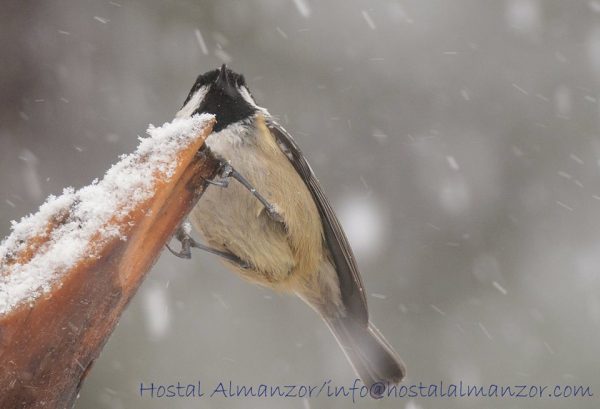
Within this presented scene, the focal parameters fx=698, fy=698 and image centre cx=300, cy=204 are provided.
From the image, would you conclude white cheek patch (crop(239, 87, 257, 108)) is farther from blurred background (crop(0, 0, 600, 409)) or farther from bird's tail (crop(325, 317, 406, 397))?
blurred background (crop(0, 0, 600, 409))

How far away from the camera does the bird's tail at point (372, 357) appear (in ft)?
12.3

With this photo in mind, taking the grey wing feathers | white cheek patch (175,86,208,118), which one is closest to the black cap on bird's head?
white cheek patch (175,86,208,118)

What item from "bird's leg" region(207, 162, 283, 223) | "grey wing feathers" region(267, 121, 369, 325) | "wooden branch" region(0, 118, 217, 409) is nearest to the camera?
"wooden branch" region(0, 118, 217, 409)

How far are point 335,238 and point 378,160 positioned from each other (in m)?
2.27

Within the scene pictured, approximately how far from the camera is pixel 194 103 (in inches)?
133

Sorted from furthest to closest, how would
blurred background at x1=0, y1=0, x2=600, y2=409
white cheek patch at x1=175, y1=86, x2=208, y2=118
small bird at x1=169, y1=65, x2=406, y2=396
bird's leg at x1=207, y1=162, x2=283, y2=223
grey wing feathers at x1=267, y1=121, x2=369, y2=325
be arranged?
blurred background at x1=0, y1=0, x2=600, y2=409
grey wing feathers at x1=267, y1=121, x2=369, y2=325
white cheek patch at x1=175, y1=86, x2=208, y2=118
small bird at x1=169, y1=65, x2=406, y2=396
bird's leg at x1=207, y1=162, x2=283, y2=223

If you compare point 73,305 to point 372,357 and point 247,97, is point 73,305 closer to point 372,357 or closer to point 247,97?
point 247,97

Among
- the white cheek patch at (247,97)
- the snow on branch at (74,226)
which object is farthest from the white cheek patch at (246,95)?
the snow on branch at (74,226)

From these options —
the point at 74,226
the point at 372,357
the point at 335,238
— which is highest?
the point at 74,226

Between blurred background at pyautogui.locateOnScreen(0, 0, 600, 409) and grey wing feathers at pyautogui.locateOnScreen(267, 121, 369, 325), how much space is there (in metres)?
1.65

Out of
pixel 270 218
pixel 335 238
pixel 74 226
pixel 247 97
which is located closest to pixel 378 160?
pixel 335 238

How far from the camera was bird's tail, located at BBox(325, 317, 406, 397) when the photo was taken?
376 centimetres

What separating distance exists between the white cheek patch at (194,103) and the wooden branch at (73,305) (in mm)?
1406

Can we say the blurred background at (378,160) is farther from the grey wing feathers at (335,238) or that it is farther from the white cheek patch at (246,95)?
the white cheek patch at (246,95)
